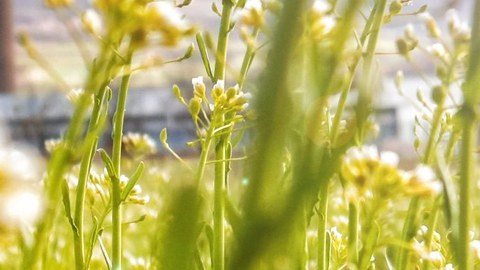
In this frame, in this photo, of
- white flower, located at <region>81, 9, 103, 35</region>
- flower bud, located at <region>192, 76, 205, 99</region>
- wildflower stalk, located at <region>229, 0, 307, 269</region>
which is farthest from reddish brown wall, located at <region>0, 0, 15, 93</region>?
wildflower stalk, located at <region>229, 0, 307, 269</region>

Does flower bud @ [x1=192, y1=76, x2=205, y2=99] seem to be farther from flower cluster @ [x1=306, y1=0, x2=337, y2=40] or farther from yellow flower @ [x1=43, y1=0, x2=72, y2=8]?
yellow flower @ [x1=43, y1=0, x2=72, y2=8]

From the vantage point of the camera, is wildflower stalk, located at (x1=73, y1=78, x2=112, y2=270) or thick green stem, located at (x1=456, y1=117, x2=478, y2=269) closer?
thick green stem, located at (x1=456, y1=117, x2=478, y2=269)

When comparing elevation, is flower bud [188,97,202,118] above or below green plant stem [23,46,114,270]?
above

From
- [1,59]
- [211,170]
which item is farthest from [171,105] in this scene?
[211,170]

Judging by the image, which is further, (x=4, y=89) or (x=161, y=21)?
(x=4, y=89)

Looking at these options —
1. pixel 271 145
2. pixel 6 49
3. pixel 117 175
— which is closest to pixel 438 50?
pixel 117 175

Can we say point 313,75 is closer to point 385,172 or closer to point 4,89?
point 385,172
